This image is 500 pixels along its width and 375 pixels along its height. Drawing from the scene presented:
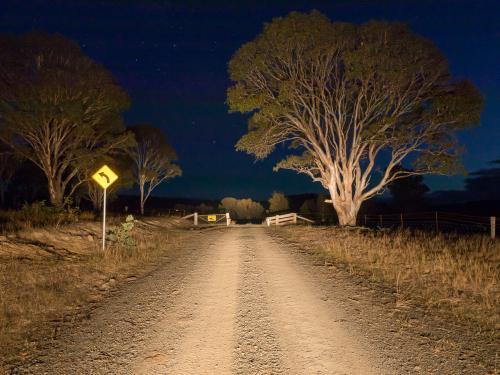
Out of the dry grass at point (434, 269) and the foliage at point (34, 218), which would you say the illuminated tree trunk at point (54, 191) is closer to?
the foliage at point (34, 218)

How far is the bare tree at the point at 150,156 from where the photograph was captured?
A: 1531 inches

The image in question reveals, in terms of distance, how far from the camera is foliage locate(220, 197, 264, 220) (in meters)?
59.3

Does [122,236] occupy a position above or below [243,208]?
below

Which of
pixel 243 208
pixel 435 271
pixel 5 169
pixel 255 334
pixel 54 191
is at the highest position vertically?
pixel 5 169

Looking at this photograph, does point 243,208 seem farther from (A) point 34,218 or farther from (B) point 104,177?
(B) point 104,177

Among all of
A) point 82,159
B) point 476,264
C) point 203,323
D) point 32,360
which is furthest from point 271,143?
point 32,360

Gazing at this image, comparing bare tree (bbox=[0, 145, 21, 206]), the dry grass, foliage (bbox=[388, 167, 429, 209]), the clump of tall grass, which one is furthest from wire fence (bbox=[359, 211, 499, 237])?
bare tree (bbox=[0, 145, 21, 206])

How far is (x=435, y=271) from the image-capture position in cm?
881

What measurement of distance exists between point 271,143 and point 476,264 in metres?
15.1

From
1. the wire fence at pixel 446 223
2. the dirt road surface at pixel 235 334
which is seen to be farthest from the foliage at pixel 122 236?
the wire fence at pixel 446 223

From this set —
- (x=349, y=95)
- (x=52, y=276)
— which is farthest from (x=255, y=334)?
(x=349, y=95)

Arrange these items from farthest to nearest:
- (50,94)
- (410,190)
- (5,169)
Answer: (410,190) < (5,169) < (50,94)

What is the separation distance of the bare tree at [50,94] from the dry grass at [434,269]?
16.5 m

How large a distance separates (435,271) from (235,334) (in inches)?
252
